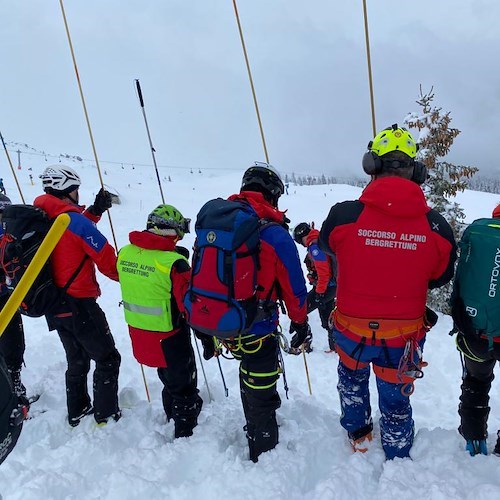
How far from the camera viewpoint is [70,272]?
3998 mm

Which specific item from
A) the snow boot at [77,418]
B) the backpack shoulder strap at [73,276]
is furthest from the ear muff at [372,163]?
the snow boot at [77,418]

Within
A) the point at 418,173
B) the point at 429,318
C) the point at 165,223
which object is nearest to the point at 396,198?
the point at 418,173

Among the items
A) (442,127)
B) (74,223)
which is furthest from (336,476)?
(442,127)

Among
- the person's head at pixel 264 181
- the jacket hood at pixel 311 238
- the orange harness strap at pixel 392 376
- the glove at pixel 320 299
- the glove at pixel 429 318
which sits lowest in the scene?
the glove at pixel 320 299

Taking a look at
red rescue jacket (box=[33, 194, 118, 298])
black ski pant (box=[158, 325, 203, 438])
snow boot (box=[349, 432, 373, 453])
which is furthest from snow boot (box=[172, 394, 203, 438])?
snow boot (box=[349, 432, 373, 453])

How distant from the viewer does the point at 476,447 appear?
10.4 ft

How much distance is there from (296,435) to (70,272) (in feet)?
9.39

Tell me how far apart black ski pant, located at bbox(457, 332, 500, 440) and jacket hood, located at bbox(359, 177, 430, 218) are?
47.3 inches

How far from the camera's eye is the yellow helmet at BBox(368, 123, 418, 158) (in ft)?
9.52

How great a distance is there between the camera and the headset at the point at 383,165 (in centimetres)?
290

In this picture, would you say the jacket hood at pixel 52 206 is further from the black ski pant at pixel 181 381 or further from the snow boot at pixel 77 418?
the snow boot at pixel 77 418

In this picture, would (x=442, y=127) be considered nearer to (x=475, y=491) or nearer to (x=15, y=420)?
(x=475, y=491)

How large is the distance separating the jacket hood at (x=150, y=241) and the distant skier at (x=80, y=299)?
0.53m

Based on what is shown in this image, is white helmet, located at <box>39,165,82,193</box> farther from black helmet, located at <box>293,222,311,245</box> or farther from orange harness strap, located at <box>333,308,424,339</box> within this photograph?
orange harness strap, located at <box>333,308,424,339</box>
